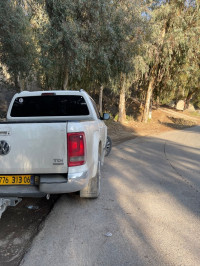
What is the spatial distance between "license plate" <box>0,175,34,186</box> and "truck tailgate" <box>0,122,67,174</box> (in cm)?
7

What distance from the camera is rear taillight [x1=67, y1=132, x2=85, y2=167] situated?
3230 millimetres

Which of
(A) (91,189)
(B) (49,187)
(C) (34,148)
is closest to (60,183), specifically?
(B) (49,187)

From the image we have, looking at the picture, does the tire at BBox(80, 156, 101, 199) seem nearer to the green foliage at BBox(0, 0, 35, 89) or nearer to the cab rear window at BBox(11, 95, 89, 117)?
the cab rear window at BBox(11, 95, 89, 117)

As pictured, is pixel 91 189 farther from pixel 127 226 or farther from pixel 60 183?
pixel 60 183

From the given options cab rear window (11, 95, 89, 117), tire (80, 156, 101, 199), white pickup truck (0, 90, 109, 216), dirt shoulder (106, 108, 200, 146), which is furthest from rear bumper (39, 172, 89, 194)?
dirt shoulder (106, 108, 200, 146)

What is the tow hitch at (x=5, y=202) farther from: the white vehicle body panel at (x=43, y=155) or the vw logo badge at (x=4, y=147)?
the vw logo badge at (x=4, y=147)

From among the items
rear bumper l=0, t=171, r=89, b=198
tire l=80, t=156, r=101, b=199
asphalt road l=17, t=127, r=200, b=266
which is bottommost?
asphalt road l=17, t=127, r=200, b=266

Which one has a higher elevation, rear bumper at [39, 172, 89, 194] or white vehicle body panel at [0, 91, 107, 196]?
white vehicle body panel at [0, 91, 107, 196]

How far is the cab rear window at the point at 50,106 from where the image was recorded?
502 cm

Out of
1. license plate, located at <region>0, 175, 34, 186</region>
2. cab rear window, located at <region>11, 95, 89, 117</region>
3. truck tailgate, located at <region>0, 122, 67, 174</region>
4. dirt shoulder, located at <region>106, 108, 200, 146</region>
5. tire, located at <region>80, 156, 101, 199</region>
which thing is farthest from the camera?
dirt shoulder, located at <region>106, 108, 200, 146</region>

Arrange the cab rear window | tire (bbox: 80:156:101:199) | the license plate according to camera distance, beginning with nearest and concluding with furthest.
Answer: the license plate → tire (bbox: 80:156:101:199) → the cab rear window

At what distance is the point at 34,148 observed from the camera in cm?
327

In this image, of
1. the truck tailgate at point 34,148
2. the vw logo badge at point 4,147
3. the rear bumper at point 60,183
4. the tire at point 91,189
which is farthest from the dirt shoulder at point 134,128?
the vw logo badge at point 4,147

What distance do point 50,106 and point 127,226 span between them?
279 cm
